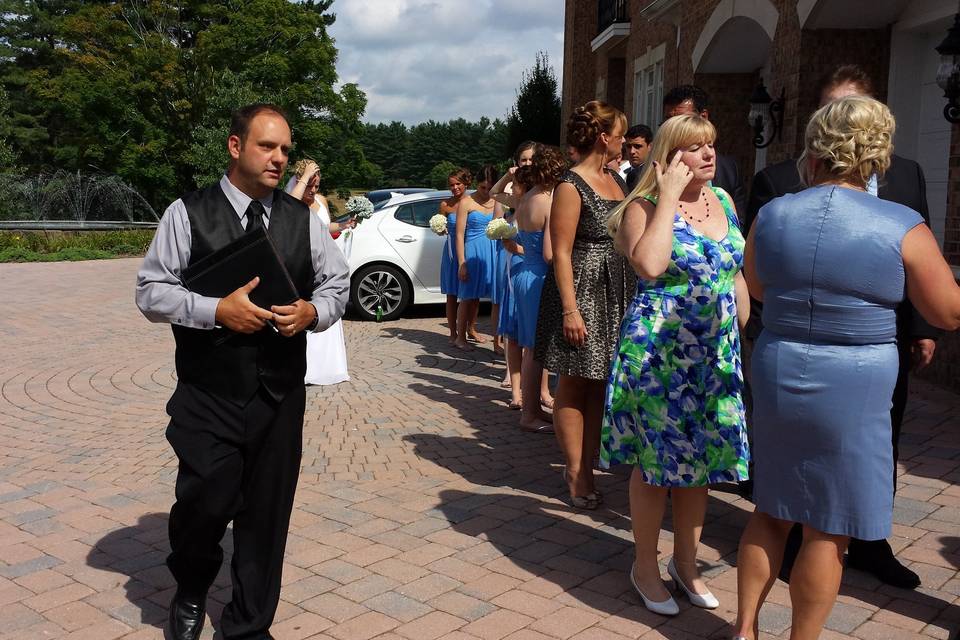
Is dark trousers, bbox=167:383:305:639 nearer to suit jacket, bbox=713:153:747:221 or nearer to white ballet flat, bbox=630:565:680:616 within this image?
white ballet flat, bbox=630:565:680:616

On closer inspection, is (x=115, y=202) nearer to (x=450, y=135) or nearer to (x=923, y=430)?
A: (x=923, y=430)

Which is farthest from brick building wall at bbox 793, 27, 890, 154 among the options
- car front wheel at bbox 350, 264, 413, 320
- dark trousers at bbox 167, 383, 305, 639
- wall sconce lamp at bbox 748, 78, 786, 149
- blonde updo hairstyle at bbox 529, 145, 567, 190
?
dark trousers at bbox 167, 383, 305, 639

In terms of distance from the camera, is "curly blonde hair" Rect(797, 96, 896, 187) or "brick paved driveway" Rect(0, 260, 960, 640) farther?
"brick paved driveway" Rect(0, 260, 960, 640)

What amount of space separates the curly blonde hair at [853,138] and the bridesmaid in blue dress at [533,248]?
319cm

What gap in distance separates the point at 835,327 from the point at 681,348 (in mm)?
836

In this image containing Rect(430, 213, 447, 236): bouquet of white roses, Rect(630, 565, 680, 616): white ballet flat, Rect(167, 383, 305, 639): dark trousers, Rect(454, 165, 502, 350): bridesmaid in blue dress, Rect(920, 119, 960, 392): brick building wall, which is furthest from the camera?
Rect(430, 213, 447, 236): bouquet of white roses

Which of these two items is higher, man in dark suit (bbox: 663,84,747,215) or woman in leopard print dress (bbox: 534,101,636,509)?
man in dark suit (bbox: 663,84,747,215)

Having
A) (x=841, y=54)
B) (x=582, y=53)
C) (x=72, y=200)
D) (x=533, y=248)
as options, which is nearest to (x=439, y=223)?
(x=533, y=248)

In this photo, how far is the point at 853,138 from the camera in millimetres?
2764

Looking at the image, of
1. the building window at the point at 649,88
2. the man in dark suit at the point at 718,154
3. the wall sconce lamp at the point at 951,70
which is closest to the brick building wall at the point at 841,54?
the wall sconce lamp at the point at 951,70

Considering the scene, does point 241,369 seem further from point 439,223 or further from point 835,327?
point 439,223

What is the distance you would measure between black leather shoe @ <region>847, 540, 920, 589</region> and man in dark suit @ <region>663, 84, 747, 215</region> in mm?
1875

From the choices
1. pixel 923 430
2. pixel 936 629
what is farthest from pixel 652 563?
pixel 923 430

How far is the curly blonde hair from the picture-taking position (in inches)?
108
